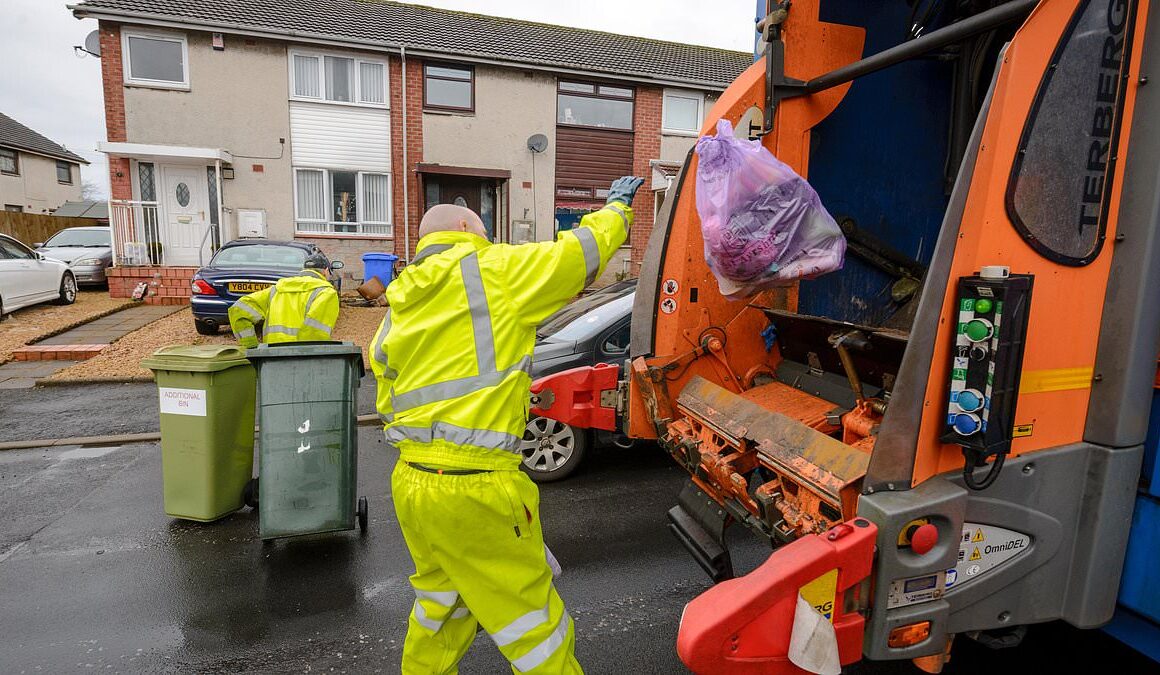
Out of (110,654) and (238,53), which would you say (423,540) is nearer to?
(110,654)

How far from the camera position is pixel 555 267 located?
7.09 ft

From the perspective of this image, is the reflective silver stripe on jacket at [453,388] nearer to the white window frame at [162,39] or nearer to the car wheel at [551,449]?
the car wheel at [551,449]

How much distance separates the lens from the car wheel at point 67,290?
12.3 metres

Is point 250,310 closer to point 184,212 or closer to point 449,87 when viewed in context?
point 184,212

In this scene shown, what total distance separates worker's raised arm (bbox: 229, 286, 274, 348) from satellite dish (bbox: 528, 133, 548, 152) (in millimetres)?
12261

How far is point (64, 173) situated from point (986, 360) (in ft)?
147

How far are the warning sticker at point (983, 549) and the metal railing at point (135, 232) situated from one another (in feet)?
51.0

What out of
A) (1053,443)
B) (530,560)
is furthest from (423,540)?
(1053,443)

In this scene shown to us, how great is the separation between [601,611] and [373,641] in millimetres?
1046

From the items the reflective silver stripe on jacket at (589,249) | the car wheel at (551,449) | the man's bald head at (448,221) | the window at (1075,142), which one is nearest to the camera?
the window at (1075,142)

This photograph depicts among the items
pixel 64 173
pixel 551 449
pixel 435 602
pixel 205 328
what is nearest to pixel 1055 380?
pixel 435 602

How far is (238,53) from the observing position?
46.3 ft

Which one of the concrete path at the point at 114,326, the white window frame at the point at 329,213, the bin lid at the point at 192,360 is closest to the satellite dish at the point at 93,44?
the white window frame at the point at 329,213

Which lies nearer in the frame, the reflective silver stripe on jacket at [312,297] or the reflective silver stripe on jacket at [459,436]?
the reflective silver stripe on jacket at [459,436]
